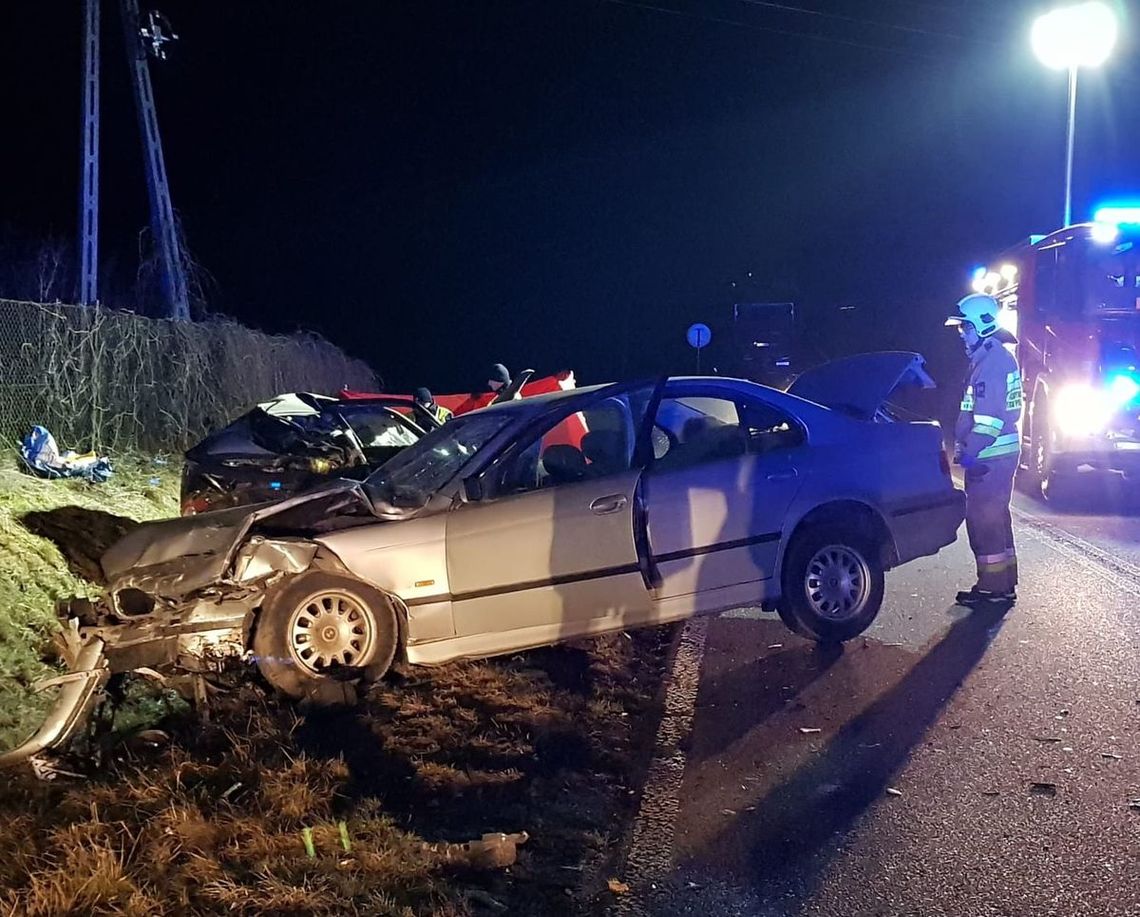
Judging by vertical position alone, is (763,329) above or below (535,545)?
above

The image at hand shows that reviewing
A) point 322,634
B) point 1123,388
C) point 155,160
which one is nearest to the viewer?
point 322,634

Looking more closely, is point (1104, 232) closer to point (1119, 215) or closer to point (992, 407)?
point (1119, 215)

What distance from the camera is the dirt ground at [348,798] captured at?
303 cm

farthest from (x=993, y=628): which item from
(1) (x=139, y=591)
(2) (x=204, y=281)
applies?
(2) (x=204, y=281)

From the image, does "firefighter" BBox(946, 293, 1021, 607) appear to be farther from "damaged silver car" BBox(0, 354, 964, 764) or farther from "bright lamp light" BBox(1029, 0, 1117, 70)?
"bright lamp light" BBox(1029, 0, 1117, 70)

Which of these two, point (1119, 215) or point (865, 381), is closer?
point (865, 381)

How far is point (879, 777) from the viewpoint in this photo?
13.0 ft

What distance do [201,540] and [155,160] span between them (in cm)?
1176

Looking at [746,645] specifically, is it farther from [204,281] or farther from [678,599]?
[204,281]

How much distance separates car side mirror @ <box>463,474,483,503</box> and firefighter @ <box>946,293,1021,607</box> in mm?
3370

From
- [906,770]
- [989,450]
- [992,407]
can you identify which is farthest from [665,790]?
[992,407]

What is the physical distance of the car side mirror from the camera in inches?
198

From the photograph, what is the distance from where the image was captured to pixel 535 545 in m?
4.97

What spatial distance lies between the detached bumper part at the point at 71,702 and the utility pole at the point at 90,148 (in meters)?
9.91
